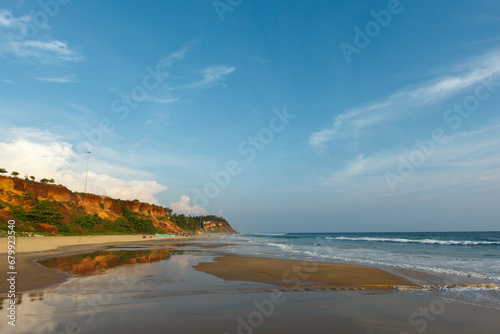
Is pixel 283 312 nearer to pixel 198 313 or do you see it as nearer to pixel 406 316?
pixel 198 313

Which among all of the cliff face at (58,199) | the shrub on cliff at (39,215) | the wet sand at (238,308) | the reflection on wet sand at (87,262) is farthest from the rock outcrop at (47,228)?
the wet sand at (238,308)

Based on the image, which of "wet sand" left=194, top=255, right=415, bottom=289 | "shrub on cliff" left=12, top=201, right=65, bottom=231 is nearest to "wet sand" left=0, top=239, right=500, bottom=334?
"wet sand" left=194, top=255, right=415, bottom=289

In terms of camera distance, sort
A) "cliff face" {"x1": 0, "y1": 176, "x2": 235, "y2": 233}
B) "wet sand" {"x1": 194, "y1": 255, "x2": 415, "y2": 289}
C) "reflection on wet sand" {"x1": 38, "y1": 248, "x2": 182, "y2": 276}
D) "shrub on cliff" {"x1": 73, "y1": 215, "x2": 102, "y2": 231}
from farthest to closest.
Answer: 1. "shrub on cliff" {"x1": 73, "y1": 215, "x2": 102, "y2": 231}
2. "cliff face" {"x1": 0, "y1": 176, "x2": 235, "y2": 233}
3. "reflection on wet sand" {"x1": 38, "y1": 248, "x2": 182, "y2": 276}
4. "wet sand" {"x1": 194, "y1": 255, "x2": 415, "y2": 289}

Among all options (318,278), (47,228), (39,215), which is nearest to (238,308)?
(318,278)

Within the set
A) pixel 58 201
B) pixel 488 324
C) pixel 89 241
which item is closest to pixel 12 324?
pixel 488 324

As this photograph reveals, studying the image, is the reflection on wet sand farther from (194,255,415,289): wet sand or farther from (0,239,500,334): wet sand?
(194,255,415,289): wet sand

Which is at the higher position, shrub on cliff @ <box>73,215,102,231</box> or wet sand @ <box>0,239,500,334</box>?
shrub on cliff @ <box>73,215,102,231</box>

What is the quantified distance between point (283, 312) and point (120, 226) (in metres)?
77.5

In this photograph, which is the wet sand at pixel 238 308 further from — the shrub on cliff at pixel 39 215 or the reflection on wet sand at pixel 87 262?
the shrub on cliff at pixel 39 215

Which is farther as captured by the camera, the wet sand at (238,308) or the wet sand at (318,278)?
the wet sand at (318,278)

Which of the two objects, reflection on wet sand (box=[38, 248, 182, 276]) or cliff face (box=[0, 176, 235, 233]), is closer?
reflection on wet sand (box=[38, 248, 182, 276])

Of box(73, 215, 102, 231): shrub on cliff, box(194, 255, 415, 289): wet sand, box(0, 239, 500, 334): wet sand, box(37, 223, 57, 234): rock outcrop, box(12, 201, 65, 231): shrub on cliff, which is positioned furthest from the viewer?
box(73, 215, 102, 231): shrub on cliff

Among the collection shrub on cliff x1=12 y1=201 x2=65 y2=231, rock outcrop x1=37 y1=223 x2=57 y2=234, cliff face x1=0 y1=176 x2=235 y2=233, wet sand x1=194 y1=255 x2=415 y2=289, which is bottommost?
wet sand x1=194 y1=255 x2=415 y2=289

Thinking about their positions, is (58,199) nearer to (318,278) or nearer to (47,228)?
(47,228)
